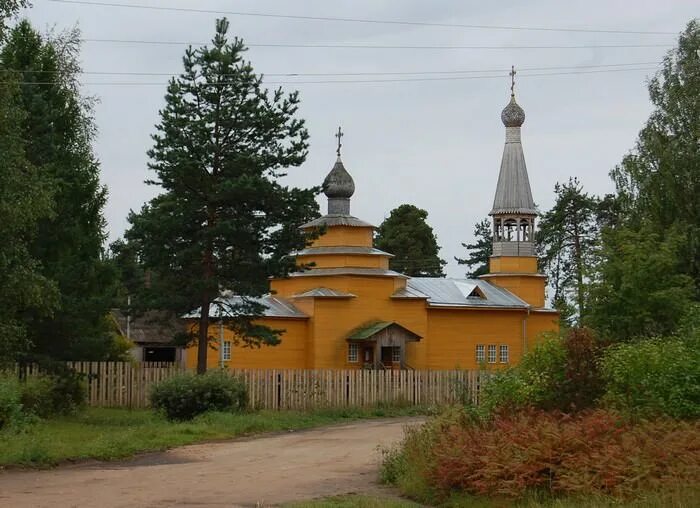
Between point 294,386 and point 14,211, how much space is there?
574 inches

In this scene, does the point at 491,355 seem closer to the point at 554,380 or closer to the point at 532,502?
the point at 554,380

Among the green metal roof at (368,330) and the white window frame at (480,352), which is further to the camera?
the white window frame at (480,352)

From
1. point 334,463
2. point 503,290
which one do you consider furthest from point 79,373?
point 503,290

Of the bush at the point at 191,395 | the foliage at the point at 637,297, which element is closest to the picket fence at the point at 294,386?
the bush at the point at 191,395

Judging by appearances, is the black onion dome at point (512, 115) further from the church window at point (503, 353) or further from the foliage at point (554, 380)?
the foliage at point (554, 380)

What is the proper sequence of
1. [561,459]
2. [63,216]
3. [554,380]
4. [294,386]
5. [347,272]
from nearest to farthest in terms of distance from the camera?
[561,459]
[554,380]
[63,216]
[294,386]
[347,272]

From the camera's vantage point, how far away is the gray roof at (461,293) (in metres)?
52.9

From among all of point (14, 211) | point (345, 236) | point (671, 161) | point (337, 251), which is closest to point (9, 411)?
point (14, 211)

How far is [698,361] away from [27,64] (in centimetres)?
2199

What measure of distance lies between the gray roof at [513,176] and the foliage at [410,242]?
21.3 metres

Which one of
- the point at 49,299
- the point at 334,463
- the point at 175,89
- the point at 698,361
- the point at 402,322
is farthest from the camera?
the point at 402,322

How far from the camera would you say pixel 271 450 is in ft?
74.8

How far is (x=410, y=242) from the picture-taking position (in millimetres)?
80000

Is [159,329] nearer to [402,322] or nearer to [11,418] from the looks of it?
[402,322]
